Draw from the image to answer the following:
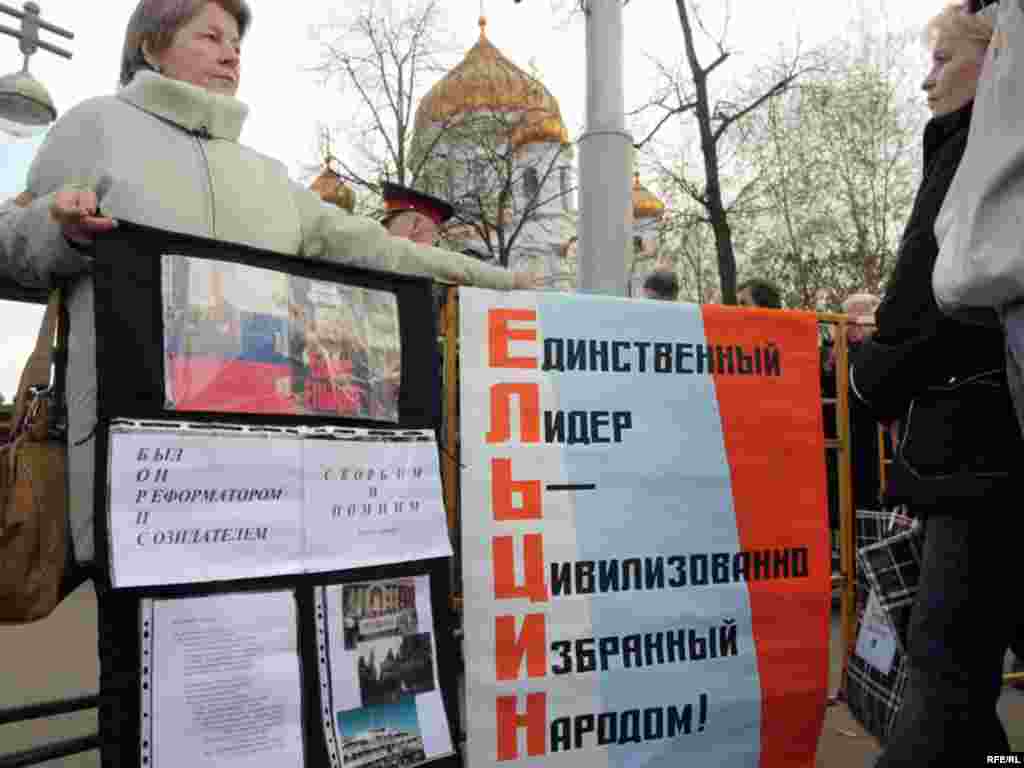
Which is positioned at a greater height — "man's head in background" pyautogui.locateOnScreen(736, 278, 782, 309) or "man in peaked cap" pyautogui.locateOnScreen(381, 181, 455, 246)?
"man in peaked cap" pyautogui.locateOnScreen(381, 181, 455, 246)

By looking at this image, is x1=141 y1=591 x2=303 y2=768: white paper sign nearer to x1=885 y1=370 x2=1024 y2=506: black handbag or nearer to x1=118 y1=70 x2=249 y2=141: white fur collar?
x1=118 y1=70 x2=249 y2=141: white fur collar

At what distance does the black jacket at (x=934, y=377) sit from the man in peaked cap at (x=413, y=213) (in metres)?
2.95

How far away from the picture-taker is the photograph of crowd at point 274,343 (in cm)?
200

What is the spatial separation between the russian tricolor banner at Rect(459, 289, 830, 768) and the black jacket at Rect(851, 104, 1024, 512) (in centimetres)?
83

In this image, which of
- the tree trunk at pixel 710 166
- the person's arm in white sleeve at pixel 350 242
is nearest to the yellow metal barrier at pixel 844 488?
the person's arm in white sleeve at pixel 350 242

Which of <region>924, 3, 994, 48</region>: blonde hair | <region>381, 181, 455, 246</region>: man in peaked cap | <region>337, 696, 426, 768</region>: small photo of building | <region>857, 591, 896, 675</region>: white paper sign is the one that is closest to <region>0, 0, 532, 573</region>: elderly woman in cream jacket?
<region>337, 696, 426, 768</region>: small photo of building

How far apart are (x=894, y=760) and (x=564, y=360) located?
1.42 m

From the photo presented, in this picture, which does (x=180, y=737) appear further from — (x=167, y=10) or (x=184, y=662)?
(x=167, y=10)

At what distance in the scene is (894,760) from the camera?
1809mm

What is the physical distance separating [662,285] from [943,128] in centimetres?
381

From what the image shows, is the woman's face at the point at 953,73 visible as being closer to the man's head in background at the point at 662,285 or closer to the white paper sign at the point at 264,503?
the white paper sign at the point at 264,503

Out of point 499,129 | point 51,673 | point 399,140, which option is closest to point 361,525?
point 51,673

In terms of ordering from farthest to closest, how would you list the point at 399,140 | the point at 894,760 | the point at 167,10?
the point at 399,140 < the point at 167,10 < the point at 894,760

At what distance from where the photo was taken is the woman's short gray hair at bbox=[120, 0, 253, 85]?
2.23m
